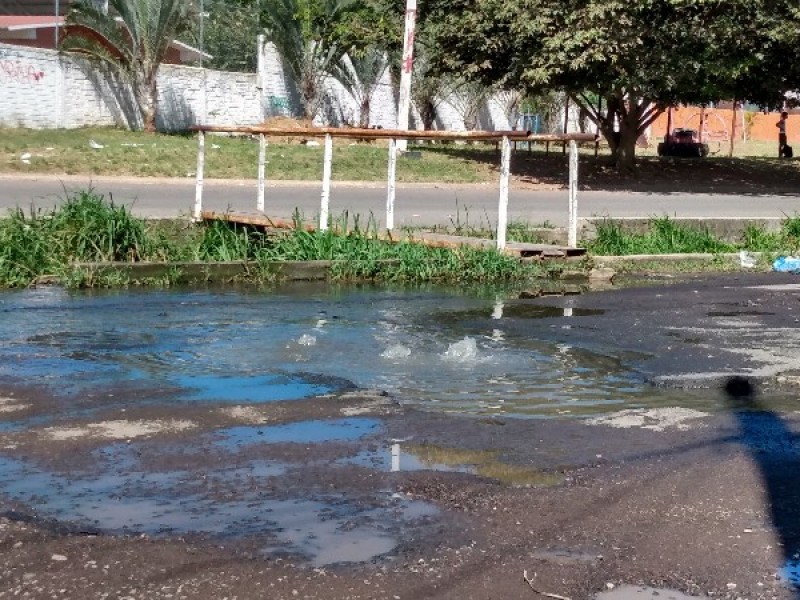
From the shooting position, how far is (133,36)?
3544cm

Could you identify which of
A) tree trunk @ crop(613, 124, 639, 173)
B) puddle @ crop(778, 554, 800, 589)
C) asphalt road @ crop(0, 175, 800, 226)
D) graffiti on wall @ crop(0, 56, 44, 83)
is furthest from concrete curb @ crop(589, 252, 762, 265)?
graffiti on wall @ crop(0, 56, 44, 83)

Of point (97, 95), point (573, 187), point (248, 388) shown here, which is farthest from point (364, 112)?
point (248, 388)

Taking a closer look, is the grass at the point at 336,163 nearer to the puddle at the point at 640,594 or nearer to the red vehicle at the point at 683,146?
the red vehicle at the point at 683,146

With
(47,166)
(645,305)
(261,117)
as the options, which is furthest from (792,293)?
(261,117)

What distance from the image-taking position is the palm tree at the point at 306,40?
42.0m

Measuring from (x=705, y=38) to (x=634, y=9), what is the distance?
1772mm

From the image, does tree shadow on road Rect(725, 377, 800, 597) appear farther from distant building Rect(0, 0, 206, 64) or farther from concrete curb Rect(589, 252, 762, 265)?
distant building Rect(0, 0, 206, 64)

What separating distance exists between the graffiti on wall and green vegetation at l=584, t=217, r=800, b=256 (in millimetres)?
20173

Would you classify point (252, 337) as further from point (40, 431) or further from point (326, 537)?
point (326, 537)

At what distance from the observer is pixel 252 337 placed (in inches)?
391

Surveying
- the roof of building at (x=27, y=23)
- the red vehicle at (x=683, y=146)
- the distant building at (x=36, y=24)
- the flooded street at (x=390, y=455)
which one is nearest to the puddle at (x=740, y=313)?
the flooded street at (x=390, y=455)

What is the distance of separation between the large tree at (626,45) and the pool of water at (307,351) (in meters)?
19.1

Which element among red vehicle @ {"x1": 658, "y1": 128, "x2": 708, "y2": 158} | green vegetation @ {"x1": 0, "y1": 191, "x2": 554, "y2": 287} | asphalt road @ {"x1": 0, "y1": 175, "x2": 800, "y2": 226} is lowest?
green vegetation @ {"x1": 0, "y1": 191, "x2": 554, "y2": 287}

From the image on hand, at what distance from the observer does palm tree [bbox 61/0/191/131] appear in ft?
115
